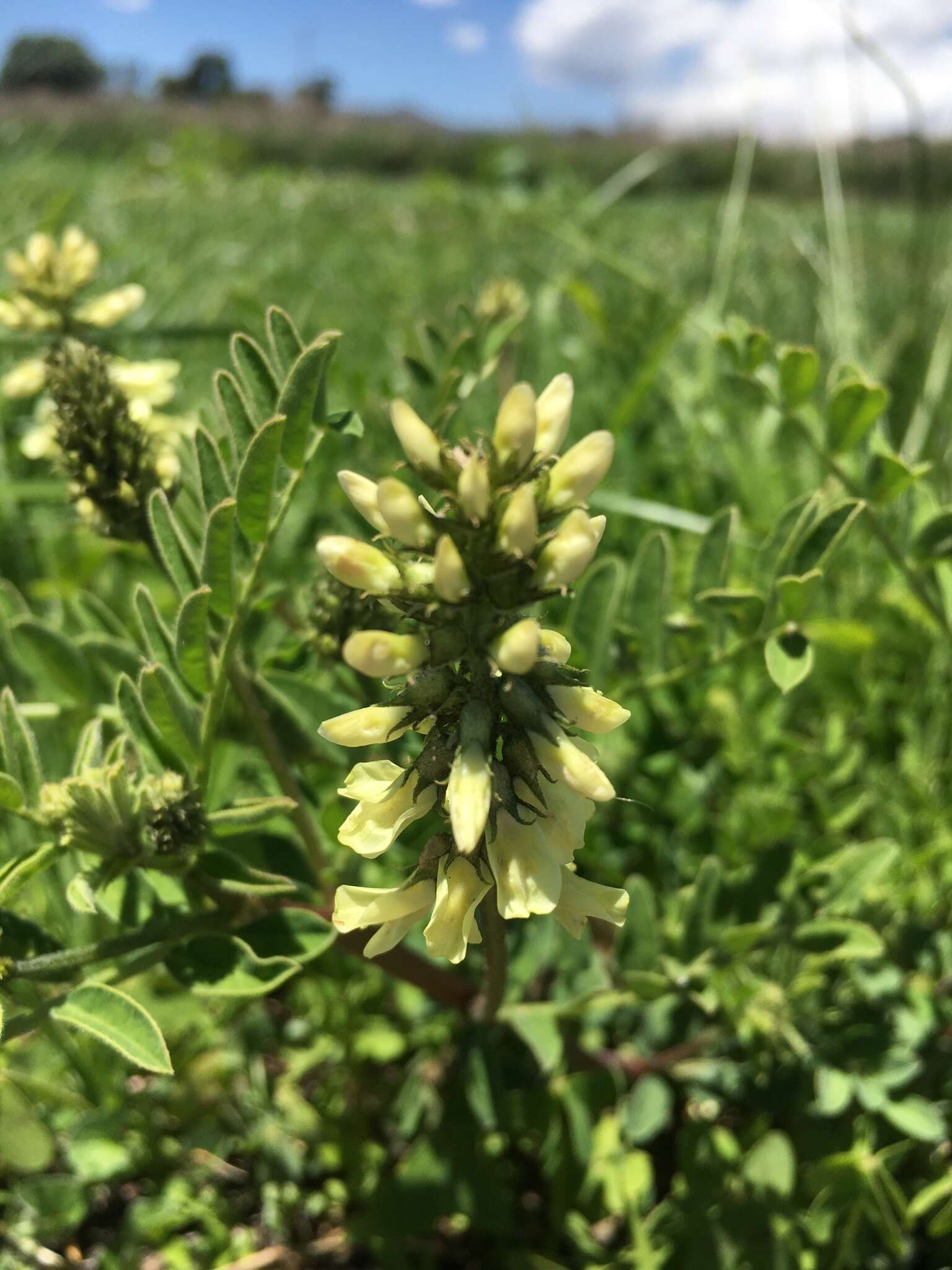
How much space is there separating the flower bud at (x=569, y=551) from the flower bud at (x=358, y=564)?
13cm

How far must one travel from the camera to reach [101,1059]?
1608mm

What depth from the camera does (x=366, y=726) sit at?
89 centimetres

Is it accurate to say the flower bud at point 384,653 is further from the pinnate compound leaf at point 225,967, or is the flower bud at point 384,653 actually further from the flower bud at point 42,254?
the flower bud at point 42,254

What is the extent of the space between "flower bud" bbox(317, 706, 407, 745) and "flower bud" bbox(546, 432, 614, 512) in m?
0.23

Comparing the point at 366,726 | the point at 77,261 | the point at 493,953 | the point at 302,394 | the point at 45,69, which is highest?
the point at 45,69

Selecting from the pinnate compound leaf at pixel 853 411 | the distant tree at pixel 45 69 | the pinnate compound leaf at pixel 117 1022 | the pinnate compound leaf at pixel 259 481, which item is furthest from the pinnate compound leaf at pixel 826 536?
the distant tree at pixel 45 69

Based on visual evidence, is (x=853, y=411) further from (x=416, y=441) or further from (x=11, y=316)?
(x=11, y=316)

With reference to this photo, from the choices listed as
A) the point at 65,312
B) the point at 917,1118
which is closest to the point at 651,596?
the point at 917,1118

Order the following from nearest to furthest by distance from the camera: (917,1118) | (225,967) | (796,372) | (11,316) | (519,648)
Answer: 1. (519,648)
2. (225,967)
3. (917,1118)
4. (796,372)
5. (11,316)

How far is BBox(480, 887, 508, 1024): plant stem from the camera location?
1.07 m

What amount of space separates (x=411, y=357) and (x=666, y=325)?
1.17 meters

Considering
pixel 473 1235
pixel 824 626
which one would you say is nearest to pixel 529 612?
pixel 824 626

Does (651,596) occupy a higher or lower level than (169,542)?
lower

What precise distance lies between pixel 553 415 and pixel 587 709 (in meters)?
0.27
